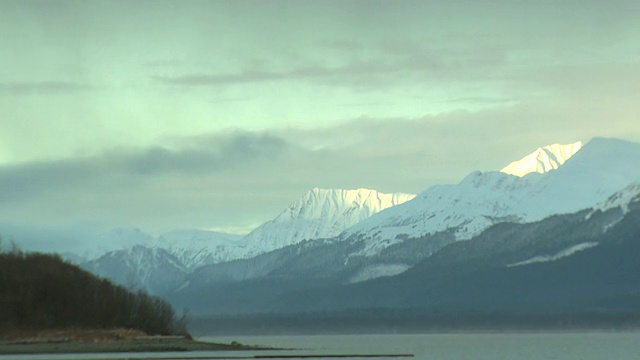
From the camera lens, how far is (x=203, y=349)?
180 meters

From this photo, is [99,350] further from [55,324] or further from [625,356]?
[625,356]

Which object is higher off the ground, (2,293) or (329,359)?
(2,293)

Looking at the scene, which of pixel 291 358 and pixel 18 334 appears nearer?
pixel 291 358

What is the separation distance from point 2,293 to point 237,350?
3395 cm

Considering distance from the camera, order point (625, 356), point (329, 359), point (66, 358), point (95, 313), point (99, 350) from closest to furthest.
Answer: point (66, 358) < point (329, 359) < point (99, 350) < point (625, 356) < point (95, 313)

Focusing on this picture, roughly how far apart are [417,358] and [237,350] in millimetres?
26264

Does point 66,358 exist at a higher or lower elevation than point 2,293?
lower

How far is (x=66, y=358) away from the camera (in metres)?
148

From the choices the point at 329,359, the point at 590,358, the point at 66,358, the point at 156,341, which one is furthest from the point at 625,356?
the point at 66,358

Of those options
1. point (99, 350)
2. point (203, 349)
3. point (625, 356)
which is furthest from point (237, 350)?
point (625, 356)

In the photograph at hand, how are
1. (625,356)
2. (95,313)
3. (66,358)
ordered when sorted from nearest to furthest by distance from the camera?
(66,358)
(625,356)
(95,313)

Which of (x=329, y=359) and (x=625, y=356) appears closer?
(x=329, y=359)

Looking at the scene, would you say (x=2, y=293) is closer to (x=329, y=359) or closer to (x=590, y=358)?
(x=329, y=359)

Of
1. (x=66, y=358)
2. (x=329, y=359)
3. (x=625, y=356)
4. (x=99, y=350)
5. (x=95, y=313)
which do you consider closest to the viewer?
(x=66, y=358)
